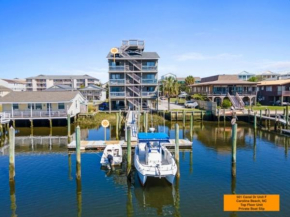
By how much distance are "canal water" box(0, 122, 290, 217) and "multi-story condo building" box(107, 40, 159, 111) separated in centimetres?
2658

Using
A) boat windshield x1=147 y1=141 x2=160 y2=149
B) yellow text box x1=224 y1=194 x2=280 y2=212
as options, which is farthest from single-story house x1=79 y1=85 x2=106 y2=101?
yellow text box x1=224 y1=194 x2=280 y2=212

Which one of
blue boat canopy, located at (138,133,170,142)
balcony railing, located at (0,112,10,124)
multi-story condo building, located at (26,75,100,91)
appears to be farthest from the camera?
multi-story condo building, located at (26,75,100,91)

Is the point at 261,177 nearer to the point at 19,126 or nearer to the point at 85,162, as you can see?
the point at 85,162

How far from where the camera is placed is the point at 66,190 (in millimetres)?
18359

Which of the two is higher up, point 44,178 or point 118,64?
point 118,64

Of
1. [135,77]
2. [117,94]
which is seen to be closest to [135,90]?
[135,77]

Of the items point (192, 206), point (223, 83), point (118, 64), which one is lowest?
point (192, 206)

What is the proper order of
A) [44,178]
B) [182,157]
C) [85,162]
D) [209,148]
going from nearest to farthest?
[44,178], [85,162], [182,157], [209,148]

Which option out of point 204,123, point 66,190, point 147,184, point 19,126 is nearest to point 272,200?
point 147,184

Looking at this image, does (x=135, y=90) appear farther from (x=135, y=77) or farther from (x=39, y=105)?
(x=39, y=105)

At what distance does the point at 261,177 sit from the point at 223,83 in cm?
4039

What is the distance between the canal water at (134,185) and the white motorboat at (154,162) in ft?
3.91

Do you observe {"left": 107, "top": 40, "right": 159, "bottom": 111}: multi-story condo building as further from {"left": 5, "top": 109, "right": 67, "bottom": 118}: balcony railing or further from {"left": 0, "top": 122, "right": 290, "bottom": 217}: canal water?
{"left": 0, "top": 122, "right": 290, "bottom": 217}: canal water

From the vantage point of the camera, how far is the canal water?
15.9 meters
